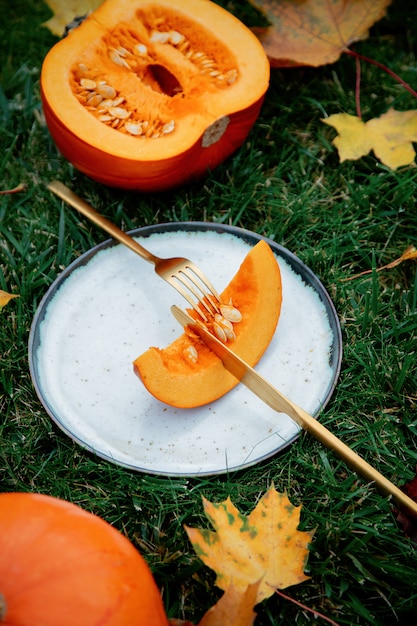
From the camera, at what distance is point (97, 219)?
4.21 feet

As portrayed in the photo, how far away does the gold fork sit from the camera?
1105mm

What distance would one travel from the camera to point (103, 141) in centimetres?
121

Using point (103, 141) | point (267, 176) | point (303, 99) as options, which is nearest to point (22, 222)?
point (103, 141)

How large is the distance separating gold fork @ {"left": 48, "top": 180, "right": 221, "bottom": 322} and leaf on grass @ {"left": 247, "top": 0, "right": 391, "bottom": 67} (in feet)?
1.93

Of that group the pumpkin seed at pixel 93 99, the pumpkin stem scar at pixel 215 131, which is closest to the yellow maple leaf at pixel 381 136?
the pumpkin stem scar at pixel 215 131

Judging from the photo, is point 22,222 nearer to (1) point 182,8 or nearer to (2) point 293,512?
(1) point 182,8

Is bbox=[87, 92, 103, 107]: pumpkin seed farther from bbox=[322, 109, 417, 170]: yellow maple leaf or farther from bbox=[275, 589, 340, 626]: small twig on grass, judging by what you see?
bbox=[275, 589, 340, 626]: small twig on grass

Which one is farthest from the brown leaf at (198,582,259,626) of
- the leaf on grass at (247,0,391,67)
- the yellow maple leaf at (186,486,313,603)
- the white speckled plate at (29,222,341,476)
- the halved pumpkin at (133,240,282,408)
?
the leaf on grass at (247,0,391,67)

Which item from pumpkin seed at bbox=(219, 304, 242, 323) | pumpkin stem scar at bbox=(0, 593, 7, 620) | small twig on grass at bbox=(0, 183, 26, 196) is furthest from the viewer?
small twig on grass at bbox=(0, 183, 26, 196)

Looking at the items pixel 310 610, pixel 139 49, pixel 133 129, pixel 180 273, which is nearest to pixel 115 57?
pixel 139 49

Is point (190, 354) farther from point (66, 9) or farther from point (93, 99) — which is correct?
point (66, 9)

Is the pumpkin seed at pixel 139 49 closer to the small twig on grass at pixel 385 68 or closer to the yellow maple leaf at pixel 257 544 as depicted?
the small twig on grass at pixel 385 68

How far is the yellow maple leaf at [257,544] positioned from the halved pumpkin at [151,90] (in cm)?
66

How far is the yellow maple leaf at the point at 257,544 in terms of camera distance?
913mm
